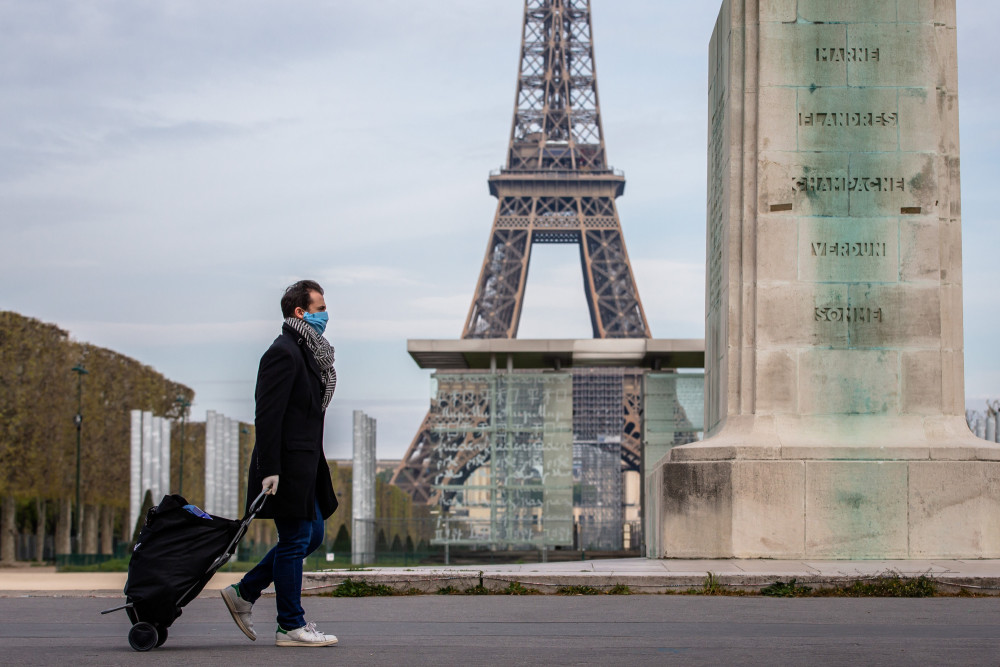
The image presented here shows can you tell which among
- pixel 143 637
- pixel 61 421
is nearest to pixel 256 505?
pixel 143 637

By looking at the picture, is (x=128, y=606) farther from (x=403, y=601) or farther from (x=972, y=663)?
(x=972, y=663)

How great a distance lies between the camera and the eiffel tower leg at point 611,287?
69.7 meters

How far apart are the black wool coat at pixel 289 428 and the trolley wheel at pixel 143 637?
2.31 ft

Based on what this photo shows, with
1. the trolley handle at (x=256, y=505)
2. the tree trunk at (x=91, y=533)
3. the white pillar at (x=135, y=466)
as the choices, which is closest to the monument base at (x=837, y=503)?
the trolley handle at (x=256, y=505)

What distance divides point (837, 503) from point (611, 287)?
192 ft

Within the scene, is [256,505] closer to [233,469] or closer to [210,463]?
[210,463]

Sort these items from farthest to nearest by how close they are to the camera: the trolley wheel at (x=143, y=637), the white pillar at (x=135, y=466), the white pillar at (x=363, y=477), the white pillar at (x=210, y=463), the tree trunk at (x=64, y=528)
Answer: the tree trunk at (x=64, y=528) → the white pillar at (x=210, y=463) → the white pillar at (x=135, y=466) → the white pillar at (x=363, y=477) → the trolley wheel at (x=143, y=637)

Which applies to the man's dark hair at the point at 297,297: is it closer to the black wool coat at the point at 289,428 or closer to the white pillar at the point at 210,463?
the black wool coat at the point at 289,428

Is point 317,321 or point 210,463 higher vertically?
point 317,321

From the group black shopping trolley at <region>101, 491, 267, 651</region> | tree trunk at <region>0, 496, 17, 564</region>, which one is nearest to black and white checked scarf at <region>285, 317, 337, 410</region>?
black shopping trolley at <region>101, 491, 267, 651</region>

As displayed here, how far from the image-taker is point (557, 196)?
237 feet

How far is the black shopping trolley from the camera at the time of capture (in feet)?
21.1

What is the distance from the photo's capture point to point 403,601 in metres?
9.27

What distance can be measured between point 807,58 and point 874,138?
0.99 m
